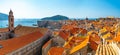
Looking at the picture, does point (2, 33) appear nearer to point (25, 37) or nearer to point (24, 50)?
point (25, 37)

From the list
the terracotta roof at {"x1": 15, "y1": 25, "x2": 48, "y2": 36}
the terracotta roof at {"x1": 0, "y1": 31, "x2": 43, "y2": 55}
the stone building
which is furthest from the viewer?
the terracotta roof at {"x1": 15, "y1": 25, "x2": 48, "y2": 36}

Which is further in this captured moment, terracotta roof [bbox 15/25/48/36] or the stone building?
terracotta roof [bbox 15/25/48/36]

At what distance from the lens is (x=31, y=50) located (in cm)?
3700

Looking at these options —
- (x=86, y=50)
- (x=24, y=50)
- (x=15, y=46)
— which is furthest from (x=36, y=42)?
(x=86, y=50)

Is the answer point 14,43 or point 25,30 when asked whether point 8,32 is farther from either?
point 14,43

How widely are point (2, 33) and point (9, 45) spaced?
1704 centimetres

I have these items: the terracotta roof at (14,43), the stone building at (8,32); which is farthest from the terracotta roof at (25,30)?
the terracotta roof at (14,43)

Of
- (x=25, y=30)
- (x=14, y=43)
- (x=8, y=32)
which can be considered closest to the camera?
(x=14, y=43)

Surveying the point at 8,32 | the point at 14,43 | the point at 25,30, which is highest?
the point at 25,30

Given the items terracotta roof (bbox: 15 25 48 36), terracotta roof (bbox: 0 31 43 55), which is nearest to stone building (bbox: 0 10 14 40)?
terracotta roof (bbox: 15 25 48 36)

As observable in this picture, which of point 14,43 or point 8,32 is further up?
point 8,32

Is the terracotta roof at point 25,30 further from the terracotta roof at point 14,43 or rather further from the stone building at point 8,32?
the terracotta roof at point 14,43

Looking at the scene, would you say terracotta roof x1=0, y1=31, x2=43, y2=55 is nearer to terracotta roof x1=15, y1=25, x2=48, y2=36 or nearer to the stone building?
terracotta roof x1=15, y1=25, x2=48, y2=36

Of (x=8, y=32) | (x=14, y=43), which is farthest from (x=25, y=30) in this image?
(x=14, y=43)
